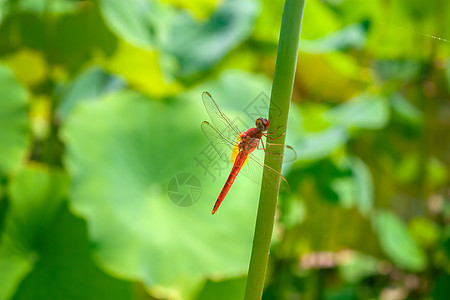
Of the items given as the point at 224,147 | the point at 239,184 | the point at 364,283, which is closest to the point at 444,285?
the point at 364,283

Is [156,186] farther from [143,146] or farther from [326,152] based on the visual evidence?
[326,152]

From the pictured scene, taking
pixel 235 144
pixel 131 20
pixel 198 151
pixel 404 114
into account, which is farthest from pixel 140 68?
pixel 235 144

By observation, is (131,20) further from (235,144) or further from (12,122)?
(235,144)

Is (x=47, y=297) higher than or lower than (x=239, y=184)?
lower

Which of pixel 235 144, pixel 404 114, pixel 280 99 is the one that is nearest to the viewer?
pixel 280 99

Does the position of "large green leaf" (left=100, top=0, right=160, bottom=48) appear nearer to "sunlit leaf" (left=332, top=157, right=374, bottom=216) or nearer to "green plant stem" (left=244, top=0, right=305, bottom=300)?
"sunlit leaf" (left=332, top=157, right=374, bottom=216)

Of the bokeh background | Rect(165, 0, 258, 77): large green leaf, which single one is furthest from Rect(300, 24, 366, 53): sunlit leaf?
Rect(165, 0, 258, 77): large green leaf

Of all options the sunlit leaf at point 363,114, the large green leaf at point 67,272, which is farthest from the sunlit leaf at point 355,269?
the large green leaf at point 67,272
